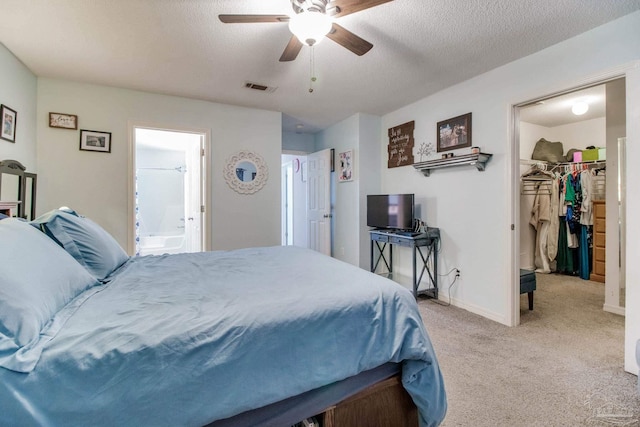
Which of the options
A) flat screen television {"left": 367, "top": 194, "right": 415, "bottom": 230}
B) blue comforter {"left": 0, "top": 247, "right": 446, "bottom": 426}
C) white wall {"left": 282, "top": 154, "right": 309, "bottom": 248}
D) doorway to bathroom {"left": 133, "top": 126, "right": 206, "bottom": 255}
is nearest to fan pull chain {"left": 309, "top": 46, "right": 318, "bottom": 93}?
flat screen television {"left": 367, "top": 194, "right": 415, "bottom": 230}

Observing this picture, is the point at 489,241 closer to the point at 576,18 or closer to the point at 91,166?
the point at 576,18

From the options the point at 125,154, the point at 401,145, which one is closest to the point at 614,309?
the point at 401,145

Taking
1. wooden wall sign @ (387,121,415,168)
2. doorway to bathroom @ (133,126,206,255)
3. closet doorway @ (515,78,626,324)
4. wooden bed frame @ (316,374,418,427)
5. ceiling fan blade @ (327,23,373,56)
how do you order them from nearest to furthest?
wooden bed frame @ (316,374,418,427) < ceiling fan blade @ (327,23,373,56) < wooden wall sign @ (387,121,415,168) < closet doorway @ (515,78,626,324) < doorway to bathroom @ (133,126,206,255)

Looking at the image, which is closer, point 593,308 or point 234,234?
point 593,308

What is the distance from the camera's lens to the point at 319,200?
5004mm

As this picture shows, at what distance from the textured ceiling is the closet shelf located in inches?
33.3

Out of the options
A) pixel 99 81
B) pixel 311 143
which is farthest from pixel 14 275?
pixel 311 143

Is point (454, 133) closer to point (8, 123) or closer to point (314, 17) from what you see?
point (314, 17)

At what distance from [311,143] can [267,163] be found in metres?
1.71

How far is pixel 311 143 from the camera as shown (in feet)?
18.2

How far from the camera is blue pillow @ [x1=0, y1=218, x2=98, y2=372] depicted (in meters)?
0.81

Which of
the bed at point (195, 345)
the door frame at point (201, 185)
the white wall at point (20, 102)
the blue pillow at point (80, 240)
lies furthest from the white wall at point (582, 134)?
the white wall at point (20, 102)

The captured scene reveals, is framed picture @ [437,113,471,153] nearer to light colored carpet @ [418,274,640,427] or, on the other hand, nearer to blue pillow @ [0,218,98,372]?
light colored carpet @ [418,274,640,427]

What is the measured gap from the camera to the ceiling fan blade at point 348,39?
1746 mm
